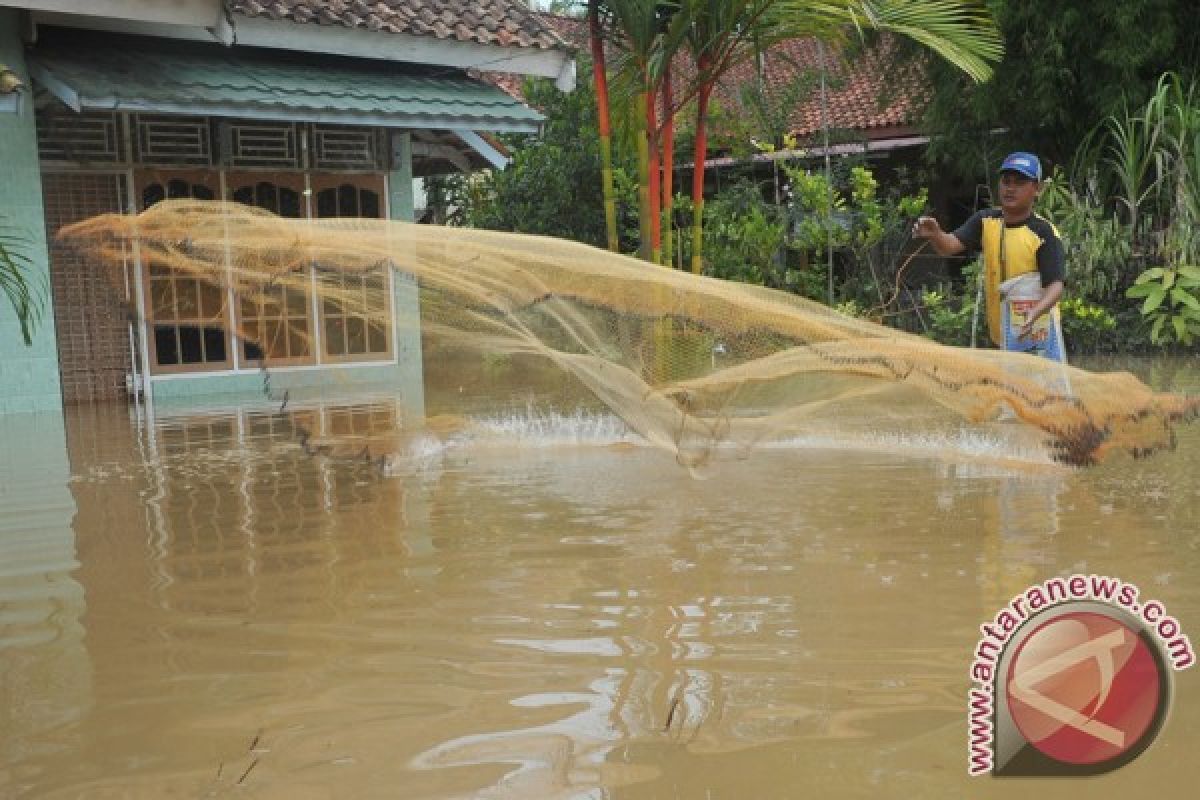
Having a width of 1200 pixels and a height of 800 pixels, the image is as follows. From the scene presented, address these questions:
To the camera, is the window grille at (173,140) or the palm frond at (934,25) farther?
the window grille at (173,140)

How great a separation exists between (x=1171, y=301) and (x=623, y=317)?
8.02 meters

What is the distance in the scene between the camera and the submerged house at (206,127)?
29.7ft

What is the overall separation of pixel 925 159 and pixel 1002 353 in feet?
36.6

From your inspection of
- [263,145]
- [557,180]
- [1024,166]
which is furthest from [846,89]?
[1024,166]

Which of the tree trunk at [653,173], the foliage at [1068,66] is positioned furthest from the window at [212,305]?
the foliage at [1068,66]

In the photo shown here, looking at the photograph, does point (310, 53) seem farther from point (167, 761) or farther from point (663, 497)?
point (167, 761)

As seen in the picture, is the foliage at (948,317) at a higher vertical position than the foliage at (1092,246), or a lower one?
lower

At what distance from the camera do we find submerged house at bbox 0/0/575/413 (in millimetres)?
9039

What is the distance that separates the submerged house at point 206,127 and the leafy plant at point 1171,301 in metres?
5.79

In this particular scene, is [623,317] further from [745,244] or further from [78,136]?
[745,244]

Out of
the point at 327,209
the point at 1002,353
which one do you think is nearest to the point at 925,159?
the point at 327,209

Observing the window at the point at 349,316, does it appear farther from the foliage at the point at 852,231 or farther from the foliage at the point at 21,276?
the foliage at the point at 852,231

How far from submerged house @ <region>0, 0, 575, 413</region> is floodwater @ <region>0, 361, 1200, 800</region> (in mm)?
3823

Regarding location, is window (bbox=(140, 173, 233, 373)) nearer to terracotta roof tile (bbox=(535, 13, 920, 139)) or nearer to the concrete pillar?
the concrete pillar
